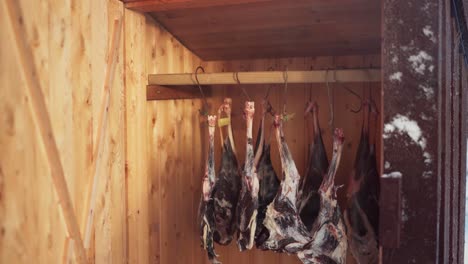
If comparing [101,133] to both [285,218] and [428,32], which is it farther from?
[428,32]

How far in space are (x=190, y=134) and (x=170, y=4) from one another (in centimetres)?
84

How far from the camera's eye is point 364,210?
1675mm

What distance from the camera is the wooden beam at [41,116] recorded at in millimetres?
1168

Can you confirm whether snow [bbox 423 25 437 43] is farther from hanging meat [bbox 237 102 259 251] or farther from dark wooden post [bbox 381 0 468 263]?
hanging meat [bbox 237 102 259 251]

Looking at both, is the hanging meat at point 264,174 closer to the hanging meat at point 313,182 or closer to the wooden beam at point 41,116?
the hanging meat at point 313,182

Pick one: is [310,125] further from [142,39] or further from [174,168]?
[142,39]

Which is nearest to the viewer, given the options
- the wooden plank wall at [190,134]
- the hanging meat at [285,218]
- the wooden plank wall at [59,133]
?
the wooden plank wall at [59,133]

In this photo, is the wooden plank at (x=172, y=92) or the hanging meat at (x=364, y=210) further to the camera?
the wooden plank at (x=172, y=92)

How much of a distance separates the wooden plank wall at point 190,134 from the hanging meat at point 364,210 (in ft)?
1.13

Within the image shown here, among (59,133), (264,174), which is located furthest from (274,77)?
(59,133)

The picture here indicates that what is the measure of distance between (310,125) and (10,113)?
4.71ft

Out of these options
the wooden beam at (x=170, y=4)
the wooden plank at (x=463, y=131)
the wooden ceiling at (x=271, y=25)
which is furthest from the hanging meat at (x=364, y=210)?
the wooden beam at (x=170, y=4)

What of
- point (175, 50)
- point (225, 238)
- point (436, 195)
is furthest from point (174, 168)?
point (436, 195)

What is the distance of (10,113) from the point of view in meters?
1.15
